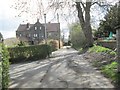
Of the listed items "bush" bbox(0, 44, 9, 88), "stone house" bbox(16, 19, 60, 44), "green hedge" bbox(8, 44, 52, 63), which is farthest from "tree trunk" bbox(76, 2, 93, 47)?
"stone house" bbox(16, 19, 60, 44)

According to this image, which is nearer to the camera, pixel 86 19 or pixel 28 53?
pixel 28 53

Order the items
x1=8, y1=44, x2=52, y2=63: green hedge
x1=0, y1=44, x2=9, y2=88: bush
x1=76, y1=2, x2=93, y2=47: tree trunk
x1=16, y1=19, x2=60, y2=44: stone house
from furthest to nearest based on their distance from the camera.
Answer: x1=16, y1=19, x2=60, y2=44: stone house
x1=76, y1=2, x2=93, y2=47: tree trunk
x1=8, y1=44, x2=52, y2=63: green hedge
x1=0, y1=44, x2=9, y2=88: bush

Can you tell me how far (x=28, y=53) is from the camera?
28.1m

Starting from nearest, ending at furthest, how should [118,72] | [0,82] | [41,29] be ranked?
[0,82]
[118,72]
[41,29]

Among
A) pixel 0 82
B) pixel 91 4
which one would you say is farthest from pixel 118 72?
pixel 91 4

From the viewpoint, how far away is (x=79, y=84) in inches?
440

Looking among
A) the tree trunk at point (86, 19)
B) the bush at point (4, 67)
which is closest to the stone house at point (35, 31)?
the tree trunk at point (86, 19)

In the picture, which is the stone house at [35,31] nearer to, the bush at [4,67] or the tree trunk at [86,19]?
the tree trunk at [86,19]

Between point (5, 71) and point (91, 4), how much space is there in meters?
23.0

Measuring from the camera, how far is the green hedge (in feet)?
88.4

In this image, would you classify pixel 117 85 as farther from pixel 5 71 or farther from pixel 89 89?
pixel 5 71

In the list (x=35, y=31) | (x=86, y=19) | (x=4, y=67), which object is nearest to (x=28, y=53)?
(x=86, y=19)

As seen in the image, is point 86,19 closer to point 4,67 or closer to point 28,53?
point 28,53

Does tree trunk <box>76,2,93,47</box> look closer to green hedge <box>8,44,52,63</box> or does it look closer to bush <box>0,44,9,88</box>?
green hedge <box>8,44,52,63</box>
